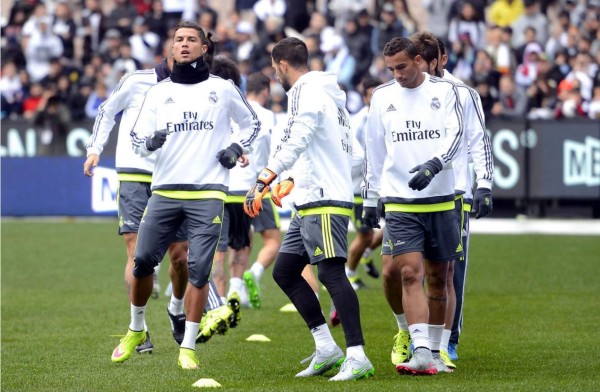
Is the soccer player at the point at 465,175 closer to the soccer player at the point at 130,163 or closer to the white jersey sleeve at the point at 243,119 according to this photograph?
the white jersey sleeve at the point at 243,119

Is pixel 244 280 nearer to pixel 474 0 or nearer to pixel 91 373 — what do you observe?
pixel 91 373

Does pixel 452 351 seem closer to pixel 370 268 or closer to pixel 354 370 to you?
pixel 354 370

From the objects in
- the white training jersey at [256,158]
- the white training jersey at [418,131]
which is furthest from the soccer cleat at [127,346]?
the white training jersey at [256,158]

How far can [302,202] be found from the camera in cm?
900

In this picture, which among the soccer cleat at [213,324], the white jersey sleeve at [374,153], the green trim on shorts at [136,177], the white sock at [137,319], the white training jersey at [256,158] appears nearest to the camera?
the white jersey sleeve at [374,153]

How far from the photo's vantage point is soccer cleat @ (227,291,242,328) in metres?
11.4

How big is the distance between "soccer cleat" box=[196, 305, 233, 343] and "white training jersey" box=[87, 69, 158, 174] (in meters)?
1.32

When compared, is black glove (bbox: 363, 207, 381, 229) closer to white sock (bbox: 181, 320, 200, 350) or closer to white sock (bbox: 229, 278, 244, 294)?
white sock (bbox: 181, 320, 200, 350)

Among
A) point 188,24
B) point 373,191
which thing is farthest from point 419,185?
point 188,24

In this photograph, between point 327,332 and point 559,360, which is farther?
point 559,360

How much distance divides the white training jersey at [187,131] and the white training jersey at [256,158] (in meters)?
3.11

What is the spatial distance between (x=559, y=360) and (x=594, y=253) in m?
8.89

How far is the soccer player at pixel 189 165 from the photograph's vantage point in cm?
948

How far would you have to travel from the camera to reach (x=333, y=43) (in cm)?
2655
